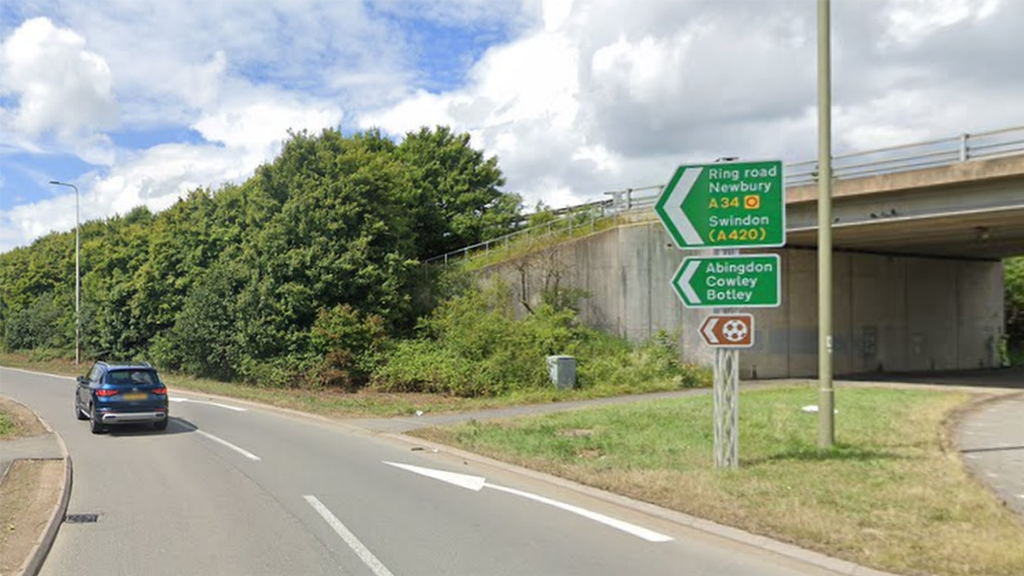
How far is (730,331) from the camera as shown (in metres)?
10.6

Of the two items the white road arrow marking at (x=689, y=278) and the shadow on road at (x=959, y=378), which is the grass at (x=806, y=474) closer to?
the white road arrow marking at (x=689, y=278)

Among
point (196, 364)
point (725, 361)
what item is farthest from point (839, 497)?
point (196, 364)

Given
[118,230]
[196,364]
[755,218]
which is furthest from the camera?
[118,230]

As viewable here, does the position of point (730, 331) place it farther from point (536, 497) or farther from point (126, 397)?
point (126, 397)

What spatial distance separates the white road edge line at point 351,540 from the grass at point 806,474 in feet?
11.2

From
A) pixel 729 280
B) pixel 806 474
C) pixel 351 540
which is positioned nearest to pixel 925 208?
pixel 729 280

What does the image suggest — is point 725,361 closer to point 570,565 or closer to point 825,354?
point 825,354

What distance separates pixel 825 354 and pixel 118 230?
4975cm

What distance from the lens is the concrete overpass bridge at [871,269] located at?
22.3 meters

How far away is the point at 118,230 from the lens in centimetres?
5088

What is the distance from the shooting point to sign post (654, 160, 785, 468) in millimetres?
10656

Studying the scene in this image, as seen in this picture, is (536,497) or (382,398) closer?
(536,497)

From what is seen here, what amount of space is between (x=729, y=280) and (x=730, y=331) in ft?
2.34

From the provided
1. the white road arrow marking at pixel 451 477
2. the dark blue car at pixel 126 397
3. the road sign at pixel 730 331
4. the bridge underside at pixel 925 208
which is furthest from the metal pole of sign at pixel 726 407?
the bridge underside at pixel 925 208
